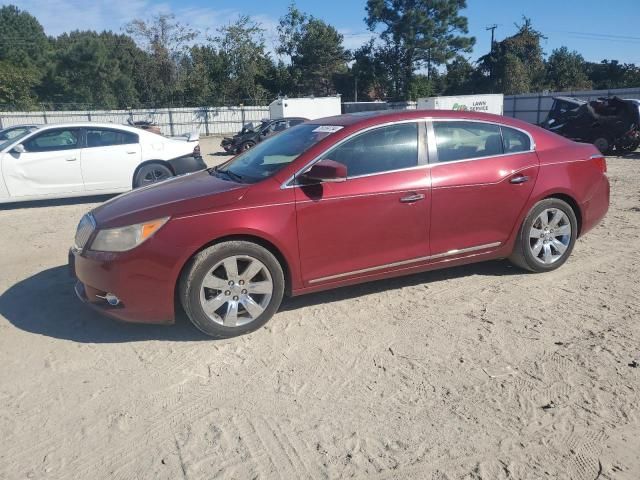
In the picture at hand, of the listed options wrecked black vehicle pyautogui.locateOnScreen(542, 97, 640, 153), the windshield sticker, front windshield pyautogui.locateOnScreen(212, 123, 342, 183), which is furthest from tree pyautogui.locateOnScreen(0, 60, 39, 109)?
the windshield sticker

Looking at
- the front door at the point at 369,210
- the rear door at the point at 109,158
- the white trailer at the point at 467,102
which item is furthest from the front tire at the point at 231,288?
the white trailer at the point at 467,102

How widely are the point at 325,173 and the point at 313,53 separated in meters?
56.0

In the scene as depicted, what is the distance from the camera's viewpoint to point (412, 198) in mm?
4203

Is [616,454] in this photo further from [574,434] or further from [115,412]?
[115,412]

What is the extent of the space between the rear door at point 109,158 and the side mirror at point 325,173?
244 inches

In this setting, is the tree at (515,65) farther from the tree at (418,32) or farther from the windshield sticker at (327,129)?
the windshield sticker at (327,129)

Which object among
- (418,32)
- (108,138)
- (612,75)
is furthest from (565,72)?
(108,138)

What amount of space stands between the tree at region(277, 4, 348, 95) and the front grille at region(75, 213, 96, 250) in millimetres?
53715

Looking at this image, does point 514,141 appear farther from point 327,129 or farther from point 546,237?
point 327,129

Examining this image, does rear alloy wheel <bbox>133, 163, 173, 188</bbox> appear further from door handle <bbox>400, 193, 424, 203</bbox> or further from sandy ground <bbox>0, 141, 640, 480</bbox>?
door handle <bbox>400, 193, 424, 203</bbox>

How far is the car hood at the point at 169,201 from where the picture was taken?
3.67m

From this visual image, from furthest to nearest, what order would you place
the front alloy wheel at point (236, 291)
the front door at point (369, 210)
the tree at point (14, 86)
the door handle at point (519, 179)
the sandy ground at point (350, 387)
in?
the tree at point (14, 86) < the door handle at point (519, 179) < the front door at point (369, 210) < the front alloy wheel at point (236, 291) < the sandy ground at point (350, 387)

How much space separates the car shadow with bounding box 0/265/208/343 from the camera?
3900 mm

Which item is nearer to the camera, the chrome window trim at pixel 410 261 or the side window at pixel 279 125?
the chrome window trim at pixel 410 261
